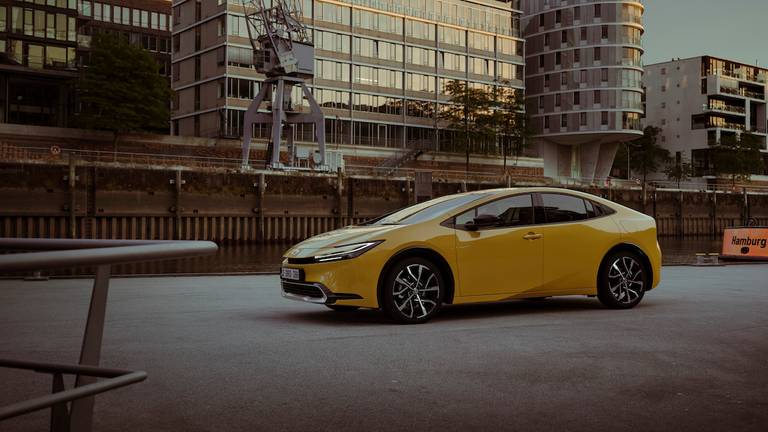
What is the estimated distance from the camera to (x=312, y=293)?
886cm

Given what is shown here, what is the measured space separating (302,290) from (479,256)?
6.47 ft

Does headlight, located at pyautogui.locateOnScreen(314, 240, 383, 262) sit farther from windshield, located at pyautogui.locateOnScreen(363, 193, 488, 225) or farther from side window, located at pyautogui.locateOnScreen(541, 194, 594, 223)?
side window, located at pyautogui.locateOnScreen(541, 194, 594, 223)

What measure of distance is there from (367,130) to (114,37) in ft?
77.3

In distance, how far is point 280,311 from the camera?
10.1m

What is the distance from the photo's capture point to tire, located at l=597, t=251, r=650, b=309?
10219 millimetres

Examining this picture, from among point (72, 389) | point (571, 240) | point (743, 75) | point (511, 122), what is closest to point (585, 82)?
point (511, 122)

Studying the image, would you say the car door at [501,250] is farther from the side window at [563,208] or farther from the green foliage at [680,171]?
the green foliage at [680,171]

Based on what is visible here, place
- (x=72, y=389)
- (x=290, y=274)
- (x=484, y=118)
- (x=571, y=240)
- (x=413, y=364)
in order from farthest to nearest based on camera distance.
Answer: (x=484, y=118), (x=571, y=240), (x=290, y=274), (x=413, y=364), (x=72, y=389)

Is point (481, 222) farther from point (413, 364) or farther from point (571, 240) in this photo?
point (413, 364)

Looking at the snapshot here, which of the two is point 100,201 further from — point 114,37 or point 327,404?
point 327,404

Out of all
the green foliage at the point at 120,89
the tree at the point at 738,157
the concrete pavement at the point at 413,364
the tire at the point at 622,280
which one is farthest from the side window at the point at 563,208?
the tree at the point at 738,157

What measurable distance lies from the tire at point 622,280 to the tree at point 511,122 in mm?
66920

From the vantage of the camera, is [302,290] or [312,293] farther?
[302,290]

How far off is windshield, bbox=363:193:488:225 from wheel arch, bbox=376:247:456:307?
1.38ft
